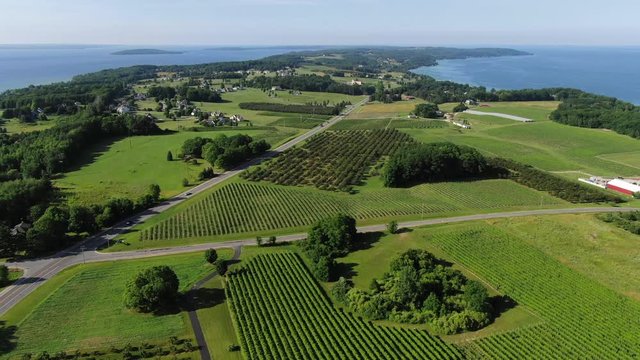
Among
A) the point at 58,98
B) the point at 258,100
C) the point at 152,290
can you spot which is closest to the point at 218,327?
the point at 152,290

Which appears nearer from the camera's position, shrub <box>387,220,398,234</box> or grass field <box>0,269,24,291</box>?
grass field <box>0,269,24,291</box>

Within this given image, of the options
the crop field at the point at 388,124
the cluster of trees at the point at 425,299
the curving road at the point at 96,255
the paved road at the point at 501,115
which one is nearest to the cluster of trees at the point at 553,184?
the curving road at the point at 96,255

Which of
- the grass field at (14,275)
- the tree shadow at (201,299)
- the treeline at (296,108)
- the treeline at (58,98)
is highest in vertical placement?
the treeline at (58,98)

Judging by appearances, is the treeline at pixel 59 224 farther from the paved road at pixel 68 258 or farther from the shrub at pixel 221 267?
the shrub at pixel 221 267

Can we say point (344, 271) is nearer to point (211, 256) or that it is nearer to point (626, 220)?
point (211, 256)

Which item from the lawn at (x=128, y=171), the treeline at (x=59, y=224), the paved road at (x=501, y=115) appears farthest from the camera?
the paved road at (x=501, y=115)

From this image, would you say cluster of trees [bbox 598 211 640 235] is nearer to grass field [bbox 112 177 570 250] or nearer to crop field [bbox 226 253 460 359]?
grass field [bbox 112 177 570 250]

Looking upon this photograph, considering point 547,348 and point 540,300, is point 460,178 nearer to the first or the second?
point 540,300

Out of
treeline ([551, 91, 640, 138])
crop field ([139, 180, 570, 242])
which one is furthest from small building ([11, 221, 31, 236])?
treeline ([551, 91, 640, 138])
